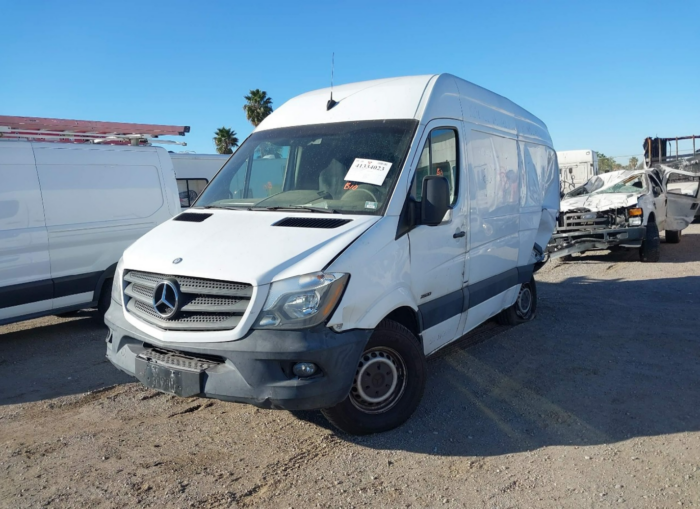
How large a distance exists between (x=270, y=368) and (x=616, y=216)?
1035 centimetres

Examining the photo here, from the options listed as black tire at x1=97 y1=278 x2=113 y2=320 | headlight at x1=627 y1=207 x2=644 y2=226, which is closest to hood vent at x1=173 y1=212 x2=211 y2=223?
black tire at x1=97 y1=278 x2=113 y2=320

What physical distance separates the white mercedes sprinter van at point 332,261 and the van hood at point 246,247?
0.04ft

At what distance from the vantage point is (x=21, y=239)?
6.60 m

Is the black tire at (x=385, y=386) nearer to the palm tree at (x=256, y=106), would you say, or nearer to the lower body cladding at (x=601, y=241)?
the lower body cladding at (x=601, y=241)

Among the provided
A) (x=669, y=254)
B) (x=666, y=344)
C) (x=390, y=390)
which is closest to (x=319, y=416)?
(x=390, y=390)

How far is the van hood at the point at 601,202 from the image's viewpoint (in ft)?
38.8

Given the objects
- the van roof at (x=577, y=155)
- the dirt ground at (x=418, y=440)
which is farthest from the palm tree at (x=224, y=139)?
the dirt ground at (x=418, y=440)

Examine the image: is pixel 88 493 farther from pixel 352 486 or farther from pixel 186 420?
pixel 352 486

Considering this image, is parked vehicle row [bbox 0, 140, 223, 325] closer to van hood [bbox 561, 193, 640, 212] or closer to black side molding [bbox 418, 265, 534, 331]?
black side molding [bbox 418, 265, 534, 331]

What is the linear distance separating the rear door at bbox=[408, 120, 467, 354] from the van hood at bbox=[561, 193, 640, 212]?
812 cm

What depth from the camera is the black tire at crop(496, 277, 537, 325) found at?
276 inches

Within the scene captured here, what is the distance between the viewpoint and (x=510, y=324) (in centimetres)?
708

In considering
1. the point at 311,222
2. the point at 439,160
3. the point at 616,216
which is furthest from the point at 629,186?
the point at 311,222

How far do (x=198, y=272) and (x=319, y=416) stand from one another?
1.52 meters
